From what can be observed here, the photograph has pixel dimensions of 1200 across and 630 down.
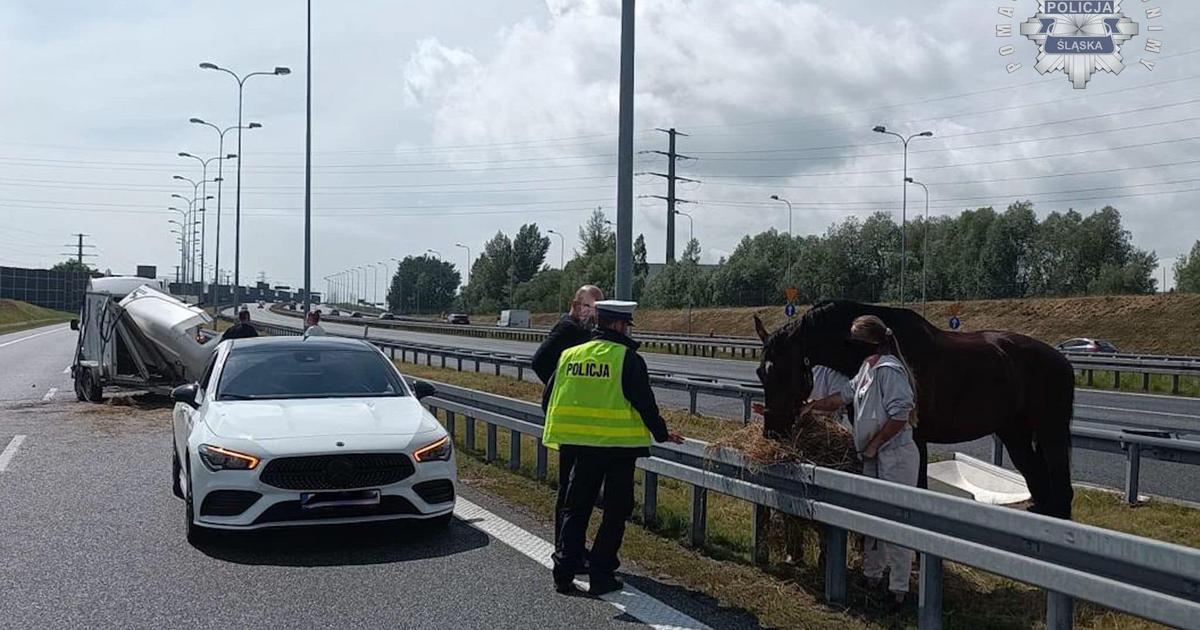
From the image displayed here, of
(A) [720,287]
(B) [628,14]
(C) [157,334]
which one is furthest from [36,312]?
(B) [628,14]

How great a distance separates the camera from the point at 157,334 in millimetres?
20953

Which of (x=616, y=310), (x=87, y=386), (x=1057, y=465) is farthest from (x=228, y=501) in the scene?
(x=87, y=386)

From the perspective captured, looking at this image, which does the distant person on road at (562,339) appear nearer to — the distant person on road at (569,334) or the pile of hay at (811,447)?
the distant person on road at (569,334)

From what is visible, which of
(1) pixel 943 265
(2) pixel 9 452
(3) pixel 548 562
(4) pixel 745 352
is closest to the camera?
(3) pixel 548 562

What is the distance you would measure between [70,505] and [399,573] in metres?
4.07

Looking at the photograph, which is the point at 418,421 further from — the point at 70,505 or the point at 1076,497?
the point at 1076,497

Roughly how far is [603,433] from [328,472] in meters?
2.16

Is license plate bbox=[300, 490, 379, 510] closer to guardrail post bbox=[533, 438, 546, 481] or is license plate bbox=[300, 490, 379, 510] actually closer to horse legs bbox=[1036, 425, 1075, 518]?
guardrail post bbox=[533, 438, 546, 481]

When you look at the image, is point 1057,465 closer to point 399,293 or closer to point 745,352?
point 745,352

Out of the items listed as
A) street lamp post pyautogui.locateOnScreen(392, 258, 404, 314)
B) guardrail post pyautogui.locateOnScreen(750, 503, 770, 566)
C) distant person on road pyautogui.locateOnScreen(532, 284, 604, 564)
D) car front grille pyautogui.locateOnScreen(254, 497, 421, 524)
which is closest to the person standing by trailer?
guardrail post pyautogui.locateOnScreen(750, 503, 770, 566)

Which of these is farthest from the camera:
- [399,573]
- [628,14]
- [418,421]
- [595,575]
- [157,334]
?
[157,334]

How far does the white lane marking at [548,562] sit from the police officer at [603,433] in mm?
163

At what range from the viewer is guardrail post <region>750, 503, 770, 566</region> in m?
7.64

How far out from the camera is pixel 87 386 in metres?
21.3
